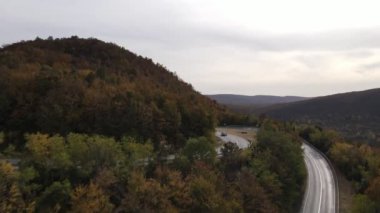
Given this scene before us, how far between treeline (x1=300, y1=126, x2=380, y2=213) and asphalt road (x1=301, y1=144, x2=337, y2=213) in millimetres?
2980

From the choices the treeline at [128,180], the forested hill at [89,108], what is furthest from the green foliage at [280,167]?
the forested hill at [89,108]

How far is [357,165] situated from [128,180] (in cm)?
6061

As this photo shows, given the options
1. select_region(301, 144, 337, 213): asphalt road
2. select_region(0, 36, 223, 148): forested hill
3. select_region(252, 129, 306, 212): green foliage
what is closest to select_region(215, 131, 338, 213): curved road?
select_region(301, 144, 337, 213): asphalt road

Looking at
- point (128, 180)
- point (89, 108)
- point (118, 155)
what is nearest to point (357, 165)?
point (89, 108)

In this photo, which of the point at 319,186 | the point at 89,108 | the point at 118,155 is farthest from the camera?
the point at 319,186

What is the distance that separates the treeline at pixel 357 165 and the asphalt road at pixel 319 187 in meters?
2.98

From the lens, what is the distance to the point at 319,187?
81.1 meters

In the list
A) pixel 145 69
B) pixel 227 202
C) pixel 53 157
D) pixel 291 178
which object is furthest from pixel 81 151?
pixel 145 69

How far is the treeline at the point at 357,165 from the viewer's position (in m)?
64.9

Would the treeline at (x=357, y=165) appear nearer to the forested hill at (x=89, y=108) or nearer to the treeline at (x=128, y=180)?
the treeline at (x=128, y=180)

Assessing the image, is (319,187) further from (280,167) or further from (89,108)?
(89,108)

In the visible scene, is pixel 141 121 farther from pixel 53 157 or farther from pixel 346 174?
pixel 346 174

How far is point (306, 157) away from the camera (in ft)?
335

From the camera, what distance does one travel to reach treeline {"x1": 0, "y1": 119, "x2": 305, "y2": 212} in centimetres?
3784
